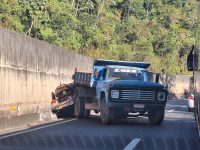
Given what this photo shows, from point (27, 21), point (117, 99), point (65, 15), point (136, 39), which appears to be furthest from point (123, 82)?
point (136, 39)

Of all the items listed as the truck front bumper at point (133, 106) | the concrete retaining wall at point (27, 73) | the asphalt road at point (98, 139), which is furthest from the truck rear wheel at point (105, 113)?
the concrete retaining wall at point (27, 73)

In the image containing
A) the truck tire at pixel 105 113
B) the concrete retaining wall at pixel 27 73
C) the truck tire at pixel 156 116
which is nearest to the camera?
the concrete retaining wall at pixel 27 73

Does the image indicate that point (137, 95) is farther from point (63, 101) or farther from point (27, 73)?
point (63, 101)

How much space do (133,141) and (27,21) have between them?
3980 centimetres

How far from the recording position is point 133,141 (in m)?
15.0

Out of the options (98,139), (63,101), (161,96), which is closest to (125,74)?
(161,96)

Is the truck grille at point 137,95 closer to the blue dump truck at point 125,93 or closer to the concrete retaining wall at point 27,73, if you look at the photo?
the blue dump truck at point 125,93

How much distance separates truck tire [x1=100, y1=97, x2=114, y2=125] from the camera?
20781 mm

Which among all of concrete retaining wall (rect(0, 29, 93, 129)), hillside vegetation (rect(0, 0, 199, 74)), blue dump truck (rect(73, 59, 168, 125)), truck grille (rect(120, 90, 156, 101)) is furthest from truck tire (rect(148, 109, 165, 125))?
hillside vegetation (rect(0, 0, 199, 74))

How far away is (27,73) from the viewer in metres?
21.9

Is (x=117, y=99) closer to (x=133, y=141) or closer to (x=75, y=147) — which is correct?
(x=133, y=141)

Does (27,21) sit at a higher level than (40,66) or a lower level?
higher

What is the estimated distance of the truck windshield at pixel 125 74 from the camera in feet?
73.6

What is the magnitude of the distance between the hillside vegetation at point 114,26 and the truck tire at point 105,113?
72.6 feet
